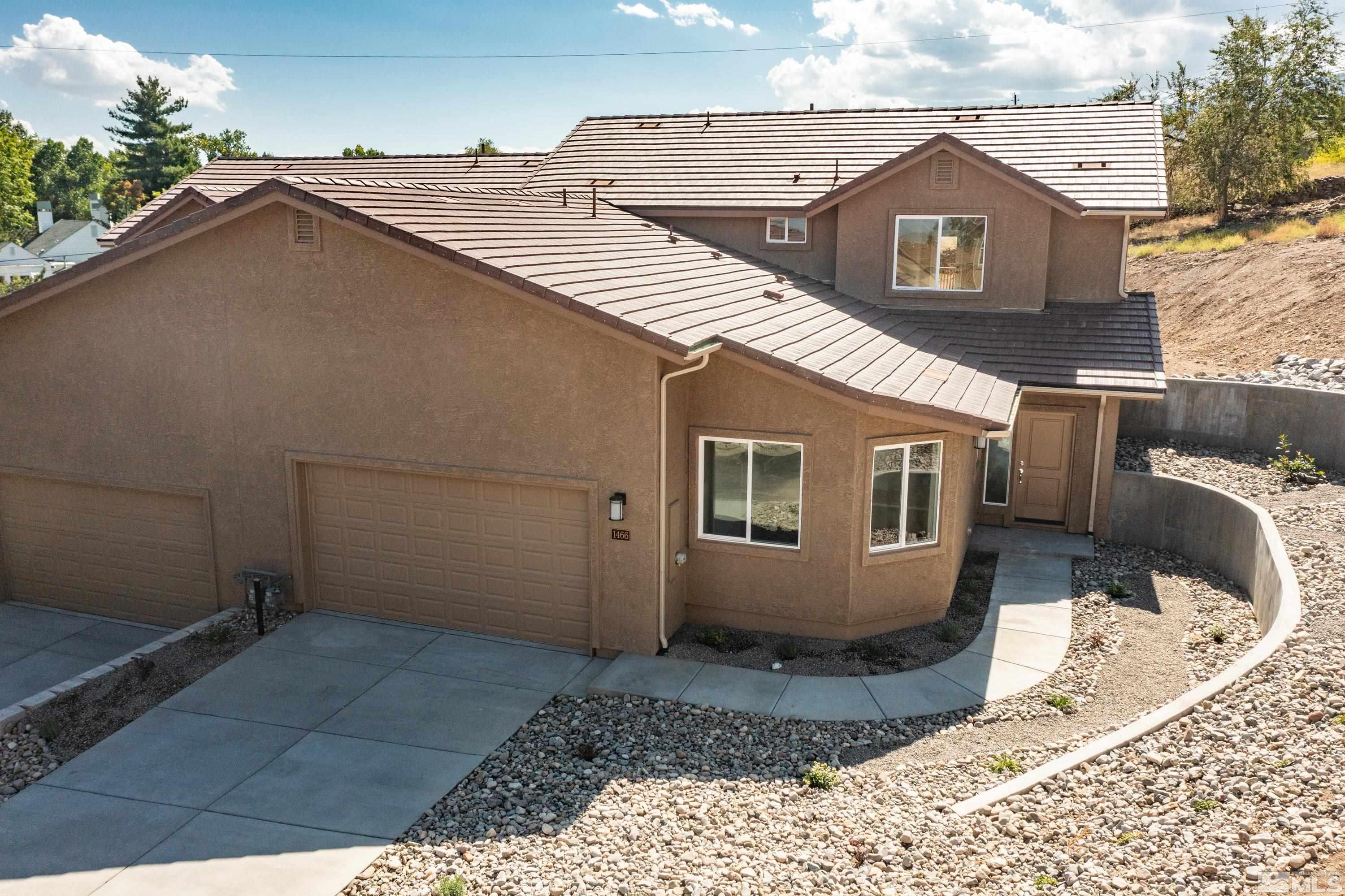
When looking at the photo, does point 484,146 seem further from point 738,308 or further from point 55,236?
point 55,236

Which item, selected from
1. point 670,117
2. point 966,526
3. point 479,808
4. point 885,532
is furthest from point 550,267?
point 670,117

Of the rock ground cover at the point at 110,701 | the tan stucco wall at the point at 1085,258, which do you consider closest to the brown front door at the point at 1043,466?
the tan stucco wall at the point at 1085,258

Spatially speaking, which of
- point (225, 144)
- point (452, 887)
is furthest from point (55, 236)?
point (452, 887)

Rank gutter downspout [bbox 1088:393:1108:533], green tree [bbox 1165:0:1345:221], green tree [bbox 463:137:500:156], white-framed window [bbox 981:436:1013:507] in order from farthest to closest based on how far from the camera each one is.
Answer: green tree [bbox 463:137:500:156]
green tree [bbox 1165:0:1345:221]
white-framed window [bbox 981:436:1013:507]
gutter downspout [bbox 1088:393:1108:533]

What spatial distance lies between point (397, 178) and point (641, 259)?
10603mm

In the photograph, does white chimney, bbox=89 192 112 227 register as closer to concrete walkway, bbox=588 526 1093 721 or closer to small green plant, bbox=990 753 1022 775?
concrete walkway, bbox=588 526 1093 721

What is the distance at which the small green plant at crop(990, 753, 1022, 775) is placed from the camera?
8.48 meters

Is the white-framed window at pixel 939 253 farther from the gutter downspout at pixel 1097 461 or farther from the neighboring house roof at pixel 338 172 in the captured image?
the neighboring house roof at pixel 338 172

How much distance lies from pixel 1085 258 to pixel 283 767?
14666 mm

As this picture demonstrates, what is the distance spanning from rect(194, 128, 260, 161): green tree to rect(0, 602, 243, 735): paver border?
61.6 metres

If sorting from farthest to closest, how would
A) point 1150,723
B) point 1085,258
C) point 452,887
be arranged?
point 1085,258 < point 1150,723 < point 452,887

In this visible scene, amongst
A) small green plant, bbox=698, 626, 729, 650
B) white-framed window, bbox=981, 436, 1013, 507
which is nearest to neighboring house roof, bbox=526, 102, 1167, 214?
white-framed window, bbox=981, 436, 1013, 507

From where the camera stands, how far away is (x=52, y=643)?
1263cm

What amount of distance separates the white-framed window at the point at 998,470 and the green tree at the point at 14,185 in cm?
7123
